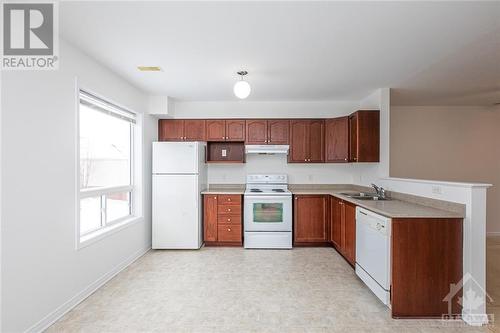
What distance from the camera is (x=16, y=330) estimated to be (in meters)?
1.84

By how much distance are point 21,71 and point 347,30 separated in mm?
2660

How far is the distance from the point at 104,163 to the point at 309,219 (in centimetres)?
320

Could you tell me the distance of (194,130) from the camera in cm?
455

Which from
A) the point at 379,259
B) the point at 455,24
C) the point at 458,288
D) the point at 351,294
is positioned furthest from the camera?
the point at 351,294

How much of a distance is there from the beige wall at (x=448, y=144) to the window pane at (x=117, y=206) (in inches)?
190

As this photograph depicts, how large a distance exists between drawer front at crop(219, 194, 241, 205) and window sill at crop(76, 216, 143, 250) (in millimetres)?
1324

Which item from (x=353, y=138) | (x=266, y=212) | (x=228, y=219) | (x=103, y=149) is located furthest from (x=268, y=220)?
(x=103, y=149)

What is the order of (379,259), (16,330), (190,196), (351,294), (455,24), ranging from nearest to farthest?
(16,330) < (455,24) < (379,259) < (351,294) < (190,196)

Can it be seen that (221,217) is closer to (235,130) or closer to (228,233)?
(228,233)

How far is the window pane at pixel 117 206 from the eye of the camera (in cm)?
327

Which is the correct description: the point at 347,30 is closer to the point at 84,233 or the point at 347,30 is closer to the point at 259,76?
the point at 259,76

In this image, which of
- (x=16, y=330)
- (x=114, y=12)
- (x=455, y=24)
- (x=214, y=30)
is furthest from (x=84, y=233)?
(x=455, y=24)

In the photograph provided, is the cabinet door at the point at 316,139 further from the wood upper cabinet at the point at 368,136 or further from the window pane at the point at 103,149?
the window pane at the point at 103,149

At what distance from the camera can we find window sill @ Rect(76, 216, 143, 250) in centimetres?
259
